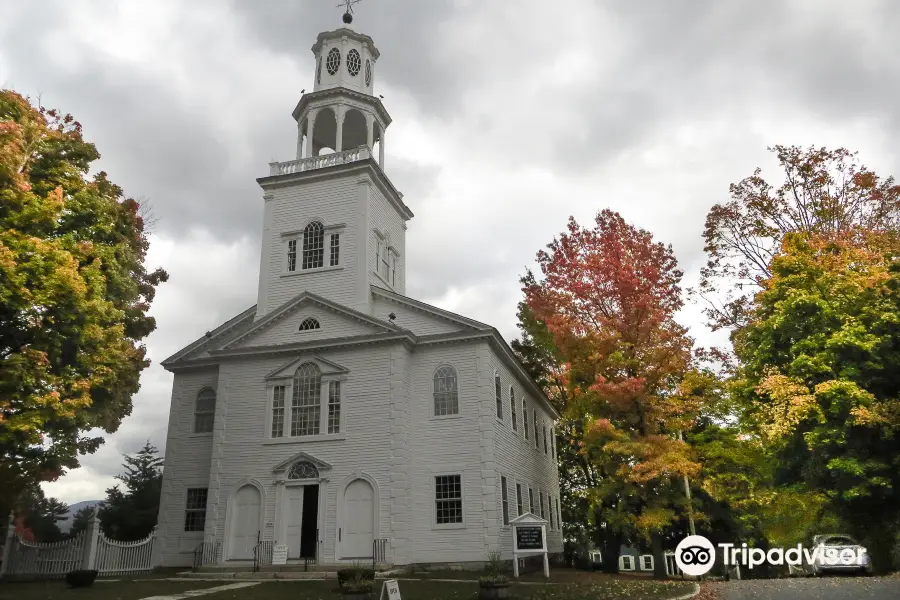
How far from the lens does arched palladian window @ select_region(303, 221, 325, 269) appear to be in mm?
27484

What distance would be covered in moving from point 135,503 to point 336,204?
18247 mm

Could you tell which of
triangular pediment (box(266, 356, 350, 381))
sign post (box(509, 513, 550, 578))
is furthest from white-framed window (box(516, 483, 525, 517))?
triangular pediment (box(266, 356, 350, 381))

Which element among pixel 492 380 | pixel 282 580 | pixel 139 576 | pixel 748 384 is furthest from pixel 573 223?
pixel 139 576

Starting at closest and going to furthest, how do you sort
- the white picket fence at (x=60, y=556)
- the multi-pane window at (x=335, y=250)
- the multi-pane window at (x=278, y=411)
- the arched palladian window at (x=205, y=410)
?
the white picket fence at (x=60, y=556) < the multi-pane window at (x=278, y=411) < the arched palladian window at (x=205, y=410) < the multi-pane window at (x=335, y=250)

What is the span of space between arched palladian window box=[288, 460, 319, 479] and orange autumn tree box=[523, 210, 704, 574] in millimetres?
9255

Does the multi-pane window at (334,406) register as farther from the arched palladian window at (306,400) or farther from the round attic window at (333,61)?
the round attic window at (333,61)

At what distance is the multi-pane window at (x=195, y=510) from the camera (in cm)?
2530

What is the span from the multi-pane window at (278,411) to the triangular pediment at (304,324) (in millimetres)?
1807

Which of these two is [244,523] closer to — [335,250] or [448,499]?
[448,499]

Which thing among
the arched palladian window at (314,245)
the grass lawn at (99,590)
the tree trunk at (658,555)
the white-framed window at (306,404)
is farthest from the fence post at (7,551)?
the tree trunk at (658,555)

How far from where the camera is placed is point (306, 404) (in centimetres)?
2444

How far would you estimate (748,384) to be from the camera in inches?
773

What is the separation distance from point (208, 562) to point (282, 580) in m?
4.42

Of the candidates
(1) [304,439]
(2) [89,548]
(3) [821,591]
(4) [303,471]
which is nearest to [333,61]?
(1) [304,439]
